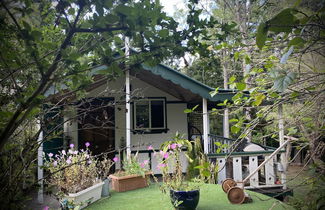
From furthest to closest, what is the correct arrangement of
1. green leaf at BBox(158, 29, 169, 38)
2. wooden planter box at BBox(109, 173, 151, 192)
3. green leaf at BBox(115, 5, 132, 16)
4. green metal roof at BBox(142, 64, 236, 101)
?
green metal roof at BBox(142, 64, 236, 101)
wooden planter box at BBox(109, 173, 151, 192)
green leaf at BBox(158, 29, 169, 38)
green leaf at BBox(115, 5, 132, 16)

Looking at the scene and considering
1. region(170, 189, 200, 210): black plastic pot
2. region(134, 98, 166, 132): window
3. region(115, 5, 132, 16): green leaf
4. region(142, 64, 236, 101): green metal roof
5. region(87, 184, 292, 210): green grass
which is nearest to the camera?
region(115, 5, 132, 16): green leaf

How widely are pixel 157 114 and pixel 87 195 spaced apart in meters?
4.42

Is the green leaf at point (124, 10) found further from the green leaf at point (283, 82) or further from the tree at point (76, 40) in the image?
the green leaf at point (283, 82)

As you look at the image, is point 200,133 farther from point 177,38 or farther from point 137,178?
point 177,38

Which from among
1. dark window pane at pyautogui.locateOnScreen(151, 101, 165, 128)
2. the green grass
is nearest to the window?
dark window pane at pyautogui.locateOnScreen(151, 101, 165, 128)

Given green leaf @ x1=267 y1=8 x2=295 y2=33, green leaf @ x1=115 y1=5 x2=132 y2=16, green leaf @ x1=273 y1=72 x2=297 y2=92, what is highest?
green leaf @ x1=115 y1=5 x2=132 y2=16

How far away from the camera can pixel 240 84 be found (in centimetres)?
159

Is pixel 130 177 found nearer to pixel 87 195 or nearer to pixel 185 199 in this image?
pixel 87 195

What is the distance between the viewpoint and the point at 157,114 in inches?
341

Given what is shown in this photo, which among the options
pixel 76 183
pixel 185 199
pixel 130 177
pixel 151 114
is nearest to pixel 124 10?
pixel 185 199

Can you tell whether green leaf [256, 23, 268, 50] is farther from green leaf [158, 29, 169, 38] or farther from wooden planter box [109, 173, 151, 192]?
wooden planter box [109, 173, 151, 192]

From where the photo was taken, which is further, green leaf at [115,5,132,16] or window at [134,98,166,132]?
window at [134,98,166,132]

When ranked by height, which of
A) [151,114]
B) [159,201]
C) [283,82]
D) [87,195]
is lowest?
[159,201]

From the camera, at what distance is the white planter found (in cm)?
427
